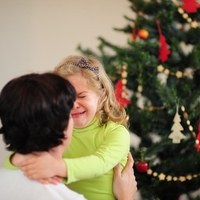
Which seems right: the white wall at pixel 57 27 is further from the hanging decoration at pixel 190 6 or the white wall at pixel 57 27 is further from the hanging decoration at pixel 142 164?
the hanging decoration at pixel 142 164

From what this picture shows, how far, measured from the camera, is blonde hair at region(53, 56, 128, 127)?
1.21 meters

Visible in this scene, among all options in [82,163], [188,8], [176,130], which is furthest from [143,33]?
[82,163]

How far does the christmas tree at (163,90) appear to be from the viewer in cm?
168

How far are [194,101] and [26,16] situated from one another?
1.67 m

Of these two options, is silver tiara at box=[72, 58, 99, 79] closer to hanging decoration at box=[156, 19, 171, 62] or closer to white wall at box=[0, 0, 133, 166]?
hanging decoration at box=[156, 19, 171, 62]

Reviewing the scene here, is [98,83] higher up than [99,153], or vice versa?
[98,83]

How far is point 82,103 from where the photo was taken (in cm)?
115

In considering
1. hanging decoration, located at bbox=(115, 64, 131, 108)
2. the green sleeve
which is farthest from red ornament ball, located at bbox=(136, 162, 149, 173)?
the green sleeve

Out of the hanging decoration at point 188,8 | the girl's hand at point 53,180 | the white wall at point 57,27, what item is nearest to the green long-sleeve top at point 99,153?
the girl's hand at point 53,180

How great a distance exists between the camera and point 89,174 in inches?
37.5

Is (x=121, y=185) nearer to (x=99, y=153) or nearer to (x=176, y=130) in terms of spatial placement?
(x=99, y=153)

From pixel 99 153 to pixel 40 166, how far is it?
24cm

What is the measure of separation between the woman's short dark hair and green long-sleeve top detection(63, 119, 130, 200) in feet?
0.59

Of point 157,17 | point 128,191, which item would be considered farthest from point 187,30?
point 128,191
